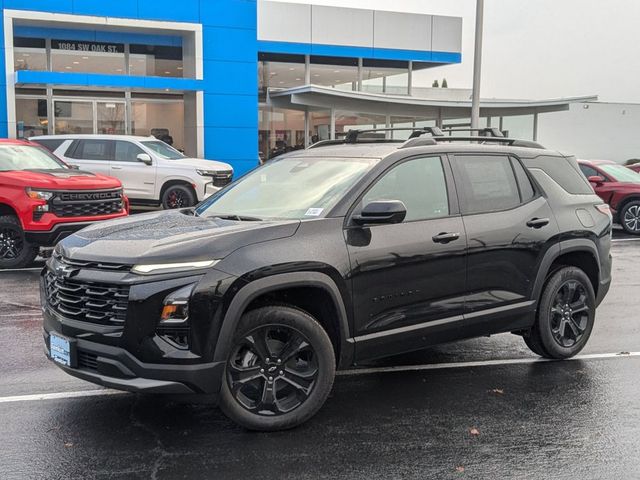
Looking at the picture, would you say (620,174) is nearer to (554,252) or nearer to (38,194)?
(554,252)

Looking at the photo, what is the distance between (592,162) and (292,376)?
14.1 meters

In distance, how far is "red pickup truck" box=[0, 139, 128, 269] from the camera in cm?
1013

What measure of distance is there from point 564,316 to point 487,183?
142cm

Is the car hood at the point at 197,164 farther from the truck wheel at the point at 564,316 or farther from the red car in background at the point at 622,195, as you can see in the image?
the truck wheel at the point at 564,316

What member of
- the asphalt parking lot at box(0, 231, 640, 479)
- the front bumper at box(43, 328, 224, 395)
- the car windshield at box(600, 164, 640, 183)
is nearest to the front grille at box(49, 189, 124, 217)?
the asphalt parking lot at box(0, 231, 640, 479)

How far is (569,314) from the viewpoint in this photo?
6059 millimetres

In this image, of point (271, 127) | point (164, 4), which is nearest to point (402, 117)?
point (271, 127)

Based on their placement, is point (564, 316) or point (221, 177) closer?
point (564, 316)

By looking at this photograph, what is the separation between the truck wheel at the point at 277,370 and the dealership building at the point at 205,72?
18005 millimetres

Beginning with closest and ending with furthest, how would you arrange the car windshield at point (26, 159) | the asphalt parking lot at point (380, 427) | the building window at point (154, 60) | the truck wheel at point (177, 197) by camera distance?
the asphalt parking lot at point (380, 427)
the car windshield at point (26, 159)
the truck wheel at point (177, 197)
the building window at point (154, 60)

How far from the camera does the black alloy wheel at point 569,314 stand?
5996mm

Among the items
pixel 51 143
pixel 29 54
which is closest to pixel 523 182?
pixel 51 143

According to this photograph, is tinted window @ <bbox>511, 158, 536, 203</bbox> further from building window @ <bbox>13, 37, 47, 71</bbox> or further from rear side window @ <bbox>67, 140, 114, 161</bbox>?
building window @ <bbox>13, 37, 47, 71</bbox>

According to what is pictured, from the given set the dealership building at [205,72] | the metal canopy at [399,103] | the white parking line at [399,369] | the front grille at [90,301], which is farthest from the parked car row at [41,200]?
the metal canopy at [399,103]
